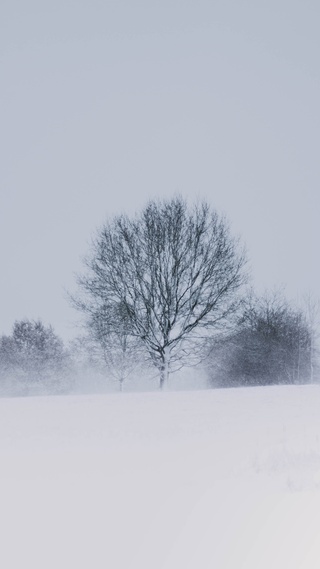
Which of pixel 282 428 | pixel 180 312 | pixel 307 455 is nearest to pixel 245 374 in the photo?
pixel 180 312

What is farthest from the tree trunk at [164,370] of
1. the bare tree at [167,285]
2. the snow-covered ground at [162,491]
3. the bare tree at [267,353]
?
the snow-covered ground at [162,491]

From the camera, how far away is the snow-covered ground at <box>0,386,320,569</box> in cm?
869

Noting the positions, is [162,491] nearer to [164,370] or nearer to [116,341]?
[164,370]

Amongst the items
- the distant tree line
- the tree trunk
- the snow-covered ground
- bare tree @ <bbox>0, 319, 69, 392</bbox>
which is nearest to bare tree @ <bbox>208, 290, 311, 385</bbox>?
the distant tree line

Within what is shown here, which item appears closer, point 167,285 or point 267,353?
point 167,285

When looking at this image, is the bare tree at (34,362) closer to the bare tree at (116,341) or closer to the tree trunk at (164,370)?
the bare tree at (116,341)

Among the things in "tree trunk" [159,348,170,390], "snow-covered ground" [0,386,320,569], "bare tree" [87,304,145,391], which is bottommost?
"snow-covered ground" [0,386,320,569]

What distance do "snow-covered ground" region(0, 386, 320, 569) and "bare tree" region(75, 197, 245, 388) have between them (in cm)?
1148

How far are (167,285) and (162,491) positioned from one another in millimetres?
23115

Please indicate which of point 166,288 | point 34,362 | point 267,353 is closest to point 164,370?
point 166,288

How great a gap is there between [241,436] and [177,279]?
53.3ft

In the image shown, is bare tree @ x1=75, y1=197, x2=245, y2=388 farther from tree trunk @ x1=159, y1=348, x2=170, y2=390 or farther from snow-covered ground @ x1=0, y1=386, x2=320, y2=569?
snow-covered ground @ x1=0, y1=386, x2=320, y2=569

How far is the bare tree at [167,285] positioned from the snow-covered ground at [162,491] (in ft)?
37.7

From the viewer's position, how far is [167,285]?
3434 cm
